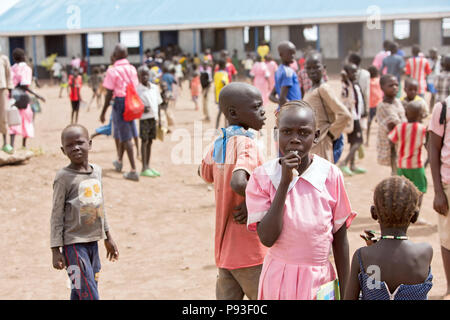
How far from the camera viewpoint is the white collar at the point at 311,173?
2555mm

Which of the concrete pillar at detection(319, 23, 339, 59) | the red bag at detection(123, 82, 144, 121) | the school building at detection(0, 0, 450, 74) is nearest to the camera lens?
the red bag at detection(123, 82, 144, 121)

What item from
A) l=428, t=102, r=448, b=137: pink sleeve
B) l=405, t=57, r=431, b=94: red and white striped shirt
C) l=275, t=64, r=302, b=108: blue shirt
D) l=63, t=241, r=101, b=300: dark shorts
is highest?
l=405, t=57, r=431, b=94: red and white striped shirt

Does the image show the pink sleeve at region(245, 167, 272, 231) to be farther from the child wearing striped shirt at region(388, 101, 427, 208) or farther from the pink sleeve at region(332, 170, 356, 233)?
the child wearing striped shirt at region(388, 101, 427, 208)

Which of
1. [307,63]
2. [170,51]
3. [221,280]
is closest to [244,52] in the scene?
[170,51]

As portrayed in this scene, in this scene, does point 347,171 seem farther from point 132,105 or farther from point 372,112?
point 132,105

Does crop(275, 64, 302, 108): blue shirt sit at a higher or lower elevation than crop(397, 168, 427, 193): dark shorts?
higher

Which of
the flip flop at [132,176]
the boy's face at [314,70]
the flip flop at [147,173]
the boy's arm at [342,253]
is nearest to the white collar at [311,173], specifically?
the boy's arm at [342,253]

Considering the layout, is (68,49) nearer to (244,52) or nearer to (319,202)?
(244,52)

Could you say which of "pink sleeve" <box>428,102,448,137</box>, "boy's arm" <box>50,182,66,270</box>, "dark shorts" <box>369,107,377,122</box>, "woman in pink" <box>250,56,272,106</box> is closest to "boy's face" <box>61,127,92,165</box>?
"boy's arm" <box>50,182,66,270</box>

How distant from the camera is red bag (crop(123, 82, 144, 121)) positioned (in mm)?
8867

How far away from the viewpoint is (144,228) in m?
6.98

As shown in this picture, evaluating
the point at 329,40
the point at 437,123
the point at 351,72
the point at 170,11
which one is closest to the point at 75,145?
the point at 437,123

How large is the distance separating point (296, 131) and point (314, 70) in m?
3.13

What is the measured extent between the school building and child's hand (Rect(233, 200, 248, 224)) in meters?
16.7
